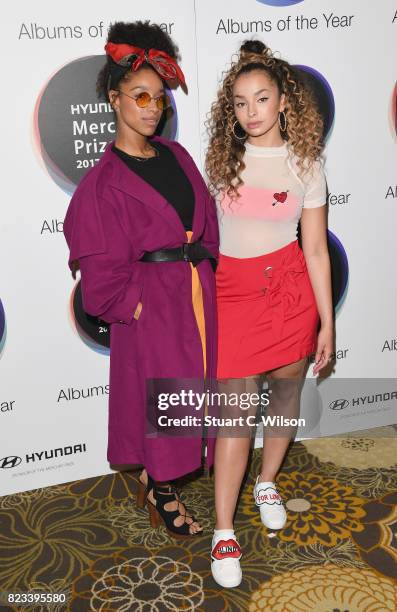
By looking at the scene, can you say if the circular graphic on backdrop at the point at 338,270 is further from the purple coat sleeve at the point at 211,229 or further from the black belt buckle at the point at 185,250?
the black belt buckle at the point at 185,250

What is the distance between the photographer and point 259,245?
7.92 ft

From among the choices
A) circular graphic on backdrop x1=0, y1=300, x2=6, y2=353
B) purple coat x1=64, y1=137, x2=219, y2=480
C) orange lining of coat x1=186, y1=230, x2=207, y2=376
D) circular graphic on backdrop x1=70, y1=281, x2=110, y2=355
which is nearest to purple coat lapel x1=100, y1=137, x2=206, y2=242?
purple coat x1=64, y1=137, x2=219, y2=480

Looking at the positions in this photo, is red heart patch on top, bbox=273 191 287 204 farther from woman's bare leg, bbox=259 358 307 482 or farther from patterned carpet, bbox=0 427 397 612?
patterned carpet, bbox=0 427 397 612

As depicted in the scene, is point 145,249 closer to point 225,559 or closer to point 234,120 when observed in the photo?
point 234,120

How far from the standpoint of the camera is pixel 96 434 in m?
3.09

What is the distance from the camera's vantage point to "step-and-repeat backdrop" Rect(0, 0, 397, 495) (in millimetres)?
2580

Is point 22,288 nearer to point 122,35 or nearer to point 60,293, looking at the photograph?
point 60,293

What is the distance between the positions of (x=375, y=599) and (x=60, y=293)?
1.66m

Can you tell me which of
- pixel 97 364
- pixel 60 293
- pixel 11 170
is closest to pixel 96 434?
pixel 97 364

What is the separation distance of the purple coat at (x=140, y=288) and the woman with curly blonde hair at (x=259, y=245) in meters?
0.09

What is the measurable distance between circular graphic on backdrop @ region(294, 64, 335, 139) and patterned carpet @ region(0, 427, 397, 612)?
152 cm

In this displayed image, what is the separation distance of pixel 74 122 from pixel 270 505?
1697mm

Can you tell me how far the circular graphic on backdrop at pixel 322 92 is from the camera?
9.35ft

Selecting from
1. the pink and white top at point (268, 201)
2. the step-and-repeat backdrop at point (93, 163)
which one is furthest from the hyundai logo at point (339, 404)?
the pink and white top at point (268, 201)
